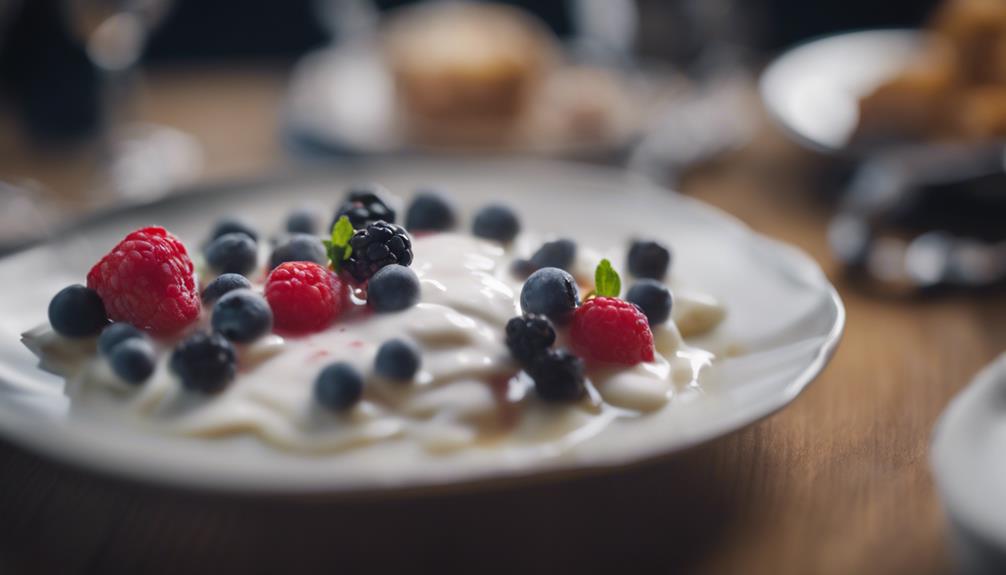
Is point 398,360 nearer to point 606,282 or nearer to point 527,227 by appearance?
point 606,282

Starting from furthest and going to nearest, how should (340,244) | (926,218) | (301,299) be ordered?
(926,218) < (340,244) < (301,299)

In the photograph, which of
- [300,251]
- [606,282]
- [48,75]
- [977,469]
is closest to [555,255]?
[606,282]

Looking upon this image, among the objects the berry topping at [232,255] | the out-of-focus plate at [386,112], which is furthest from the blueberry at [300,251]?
the out-of-focus plate at [386,112]

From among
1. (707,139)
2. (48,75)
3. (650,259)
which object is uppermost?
(650,259)

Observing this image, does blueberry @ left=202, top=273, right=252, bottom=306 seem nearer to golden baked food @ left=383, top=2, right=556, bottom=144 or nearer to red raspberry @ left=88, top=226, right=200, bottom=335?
red raspberry @ left=88, top=226, right=200, bottom=335

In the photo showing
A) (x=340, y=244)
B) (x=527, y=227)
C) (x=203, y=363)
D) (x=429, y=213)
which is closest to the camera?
(x=203, y=363)

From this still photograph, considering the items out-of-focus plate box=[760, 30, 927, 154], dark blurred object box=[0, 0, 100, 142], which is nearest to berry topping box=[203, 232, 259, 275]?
out-of-focus plate box=[760, 30, 927, 154]
